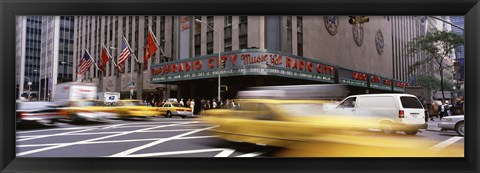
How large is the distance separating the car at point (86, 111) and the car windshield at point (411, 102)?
10.2 meters

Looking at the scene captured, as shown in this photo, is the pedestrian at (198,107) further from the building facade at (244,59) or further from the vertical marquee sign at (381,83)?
the vertical marquee sign at (381,83)

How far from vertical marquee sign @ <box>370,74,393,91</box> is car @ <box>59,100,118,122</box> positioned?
12356 millimetres

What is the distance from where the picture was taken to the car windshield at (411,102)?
25.1ft

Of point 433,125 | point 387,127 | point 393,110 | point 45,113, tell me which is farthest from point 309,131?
point 45,113

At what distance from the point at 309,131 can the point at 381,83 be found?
457 inches

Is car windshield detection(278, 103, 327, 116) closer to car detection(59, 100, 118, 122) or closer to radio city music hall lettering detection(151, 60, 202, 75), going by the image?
car detection(59, 100, 118, 122)

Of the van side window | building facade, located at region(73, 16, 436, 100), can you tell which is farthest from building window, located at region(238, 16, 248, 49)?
the van side window

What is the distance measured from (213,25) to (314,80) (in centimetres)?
705

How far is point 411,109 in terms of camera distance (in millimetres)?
7684

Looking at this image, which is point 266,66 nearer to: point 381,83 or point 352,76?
point 352,76
